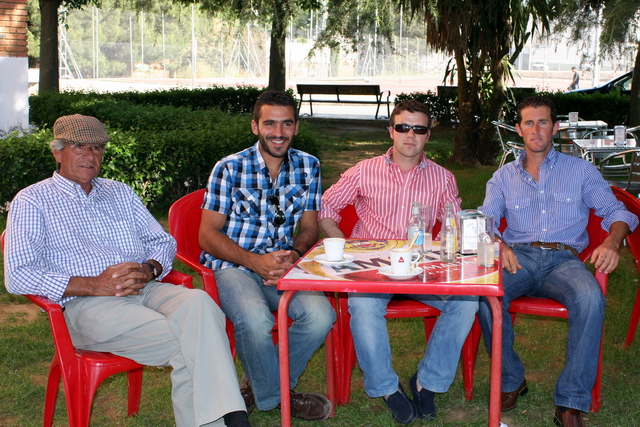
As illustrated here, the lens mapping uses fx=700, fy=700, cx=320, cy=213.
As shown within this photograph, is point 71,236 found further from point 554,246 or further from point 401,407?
point 554,246

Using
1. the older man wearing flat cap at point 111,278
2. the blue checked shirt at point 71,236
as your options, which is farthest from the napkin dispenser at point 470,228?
the blue checked shirt at point 71,236

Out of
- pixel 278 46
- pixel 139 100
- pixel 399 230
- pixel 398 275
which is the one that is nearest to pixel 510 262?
pixel 399 230

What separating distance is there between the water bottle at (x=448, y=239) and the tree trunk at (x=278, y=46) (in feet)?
34.8

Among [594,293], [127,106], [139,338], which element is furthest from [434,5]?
[139,338]

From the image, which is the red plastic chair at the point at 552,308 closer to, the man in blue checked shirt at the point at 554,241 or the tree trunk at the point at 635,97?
the man in blue checked shirt at the point at 554,241

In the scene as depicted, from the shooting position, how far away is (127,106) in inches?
431

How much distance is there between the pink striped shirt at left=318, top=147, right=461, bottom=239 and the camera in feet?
12.4

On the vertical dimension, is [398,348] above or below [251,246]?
below

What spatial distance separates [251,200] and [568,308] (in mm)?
1636

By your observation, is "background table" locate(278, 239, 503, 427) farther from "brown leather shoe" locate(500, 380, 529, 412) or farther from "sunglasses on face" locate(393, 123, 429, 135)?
"sunglasses on face" locate(393, 123, 429, 135)

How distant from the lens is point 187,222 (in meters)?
3.71

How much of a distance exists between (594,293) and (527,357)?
1051 millimetres

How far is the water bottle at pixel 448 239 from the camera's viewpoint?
300cm

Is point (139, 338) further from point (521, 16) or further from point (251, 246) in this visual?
point (521, 16)
